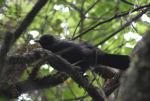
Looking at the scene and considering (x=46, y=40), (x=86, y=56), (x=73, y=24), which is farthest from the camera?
(x=73, y=24)

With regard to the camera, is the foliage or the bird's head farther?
the bird's head

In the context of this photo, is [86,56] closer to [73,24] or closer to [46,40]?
[46,40]

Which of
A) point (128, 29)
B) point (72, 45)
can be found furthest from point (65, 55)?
point (128, 29)

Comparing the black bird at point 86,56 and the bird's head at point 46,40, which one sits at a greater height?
the bird's head at point 46,40

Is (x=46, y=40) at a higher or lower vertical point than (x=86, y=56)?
higher

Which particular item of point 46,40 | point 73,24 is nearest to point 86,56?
point 46,40

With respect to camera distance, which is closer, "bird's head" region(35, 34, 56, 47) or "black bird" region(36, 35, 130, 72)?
"black bird" region(36, 35, 130, 72)

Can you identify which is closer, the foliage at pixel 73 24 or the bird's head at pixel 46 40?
the foliage at pixel 73 24

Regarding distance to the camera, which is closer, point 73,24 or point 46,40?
point 46,40

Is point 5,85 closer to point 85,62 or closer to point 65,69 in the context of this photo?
point 65,69

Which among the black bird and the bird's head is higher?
the bird's head

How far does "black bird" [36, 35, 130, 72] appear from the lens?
481 cm

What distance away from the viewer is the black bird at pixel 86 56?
4812 mm

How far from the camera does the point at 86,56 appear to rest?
5129mm
